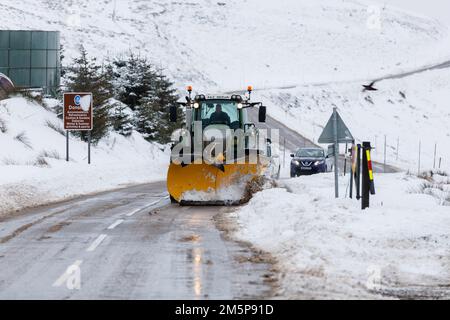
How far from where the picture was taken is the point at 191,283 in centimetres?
834

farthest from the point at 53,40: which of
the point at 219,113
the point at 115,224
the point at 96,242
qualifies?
the point at 96,242

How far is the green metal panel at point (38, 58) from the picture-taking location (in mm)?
45750

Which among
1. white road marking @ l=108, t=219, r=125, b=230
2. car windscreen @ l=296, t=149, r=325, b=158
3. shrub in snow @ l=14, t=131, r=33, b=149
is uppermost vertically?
shrub in snow @ l=14, t=131, r=33, b=149

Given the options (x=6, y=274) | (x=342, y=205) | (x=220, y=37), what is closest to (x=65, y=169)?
(x=342, y=205)

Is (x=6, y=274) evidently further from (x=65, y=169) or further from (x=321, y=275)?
(x=65, y=169)

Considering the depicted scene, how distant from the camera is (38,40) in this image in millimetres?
45656

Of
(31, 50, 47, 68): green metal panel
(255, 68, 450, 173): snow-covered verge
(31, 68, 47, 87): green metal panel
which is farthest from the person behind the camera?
(255, 68, 450, 173): snow-covered verge

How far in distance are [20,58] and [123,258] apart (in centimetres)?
3801

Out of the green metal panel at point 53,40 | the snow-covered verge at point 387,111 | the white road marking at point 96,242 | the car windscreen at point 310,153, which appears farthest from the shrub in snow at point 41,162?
the snow-covered verge at point 387,111

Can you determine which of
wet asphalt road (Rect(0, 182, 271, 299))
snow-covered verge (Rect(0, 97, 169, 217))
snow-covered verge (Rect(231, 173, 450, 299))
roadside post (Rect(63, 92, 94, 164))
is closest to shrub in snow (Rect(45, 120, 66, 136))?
snow-covered verge (Rect(0, 97, 169, 217))

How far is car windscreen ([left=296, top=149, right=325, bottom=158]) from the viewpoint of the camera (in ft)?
108

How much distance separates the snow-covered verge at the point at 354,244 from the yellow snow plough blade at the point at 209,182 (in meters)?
2.91

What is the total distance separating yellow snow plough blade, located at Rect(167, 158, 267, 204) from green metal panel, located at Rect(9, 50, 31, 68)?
2986 cm

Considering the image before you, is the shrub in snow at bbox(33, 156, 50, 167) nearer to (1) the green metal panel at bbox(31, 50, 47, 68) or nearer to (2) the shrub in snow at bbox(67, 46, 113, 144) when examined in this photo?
(2) the shrub in snow at bbox(67, 46, 113, 144)
